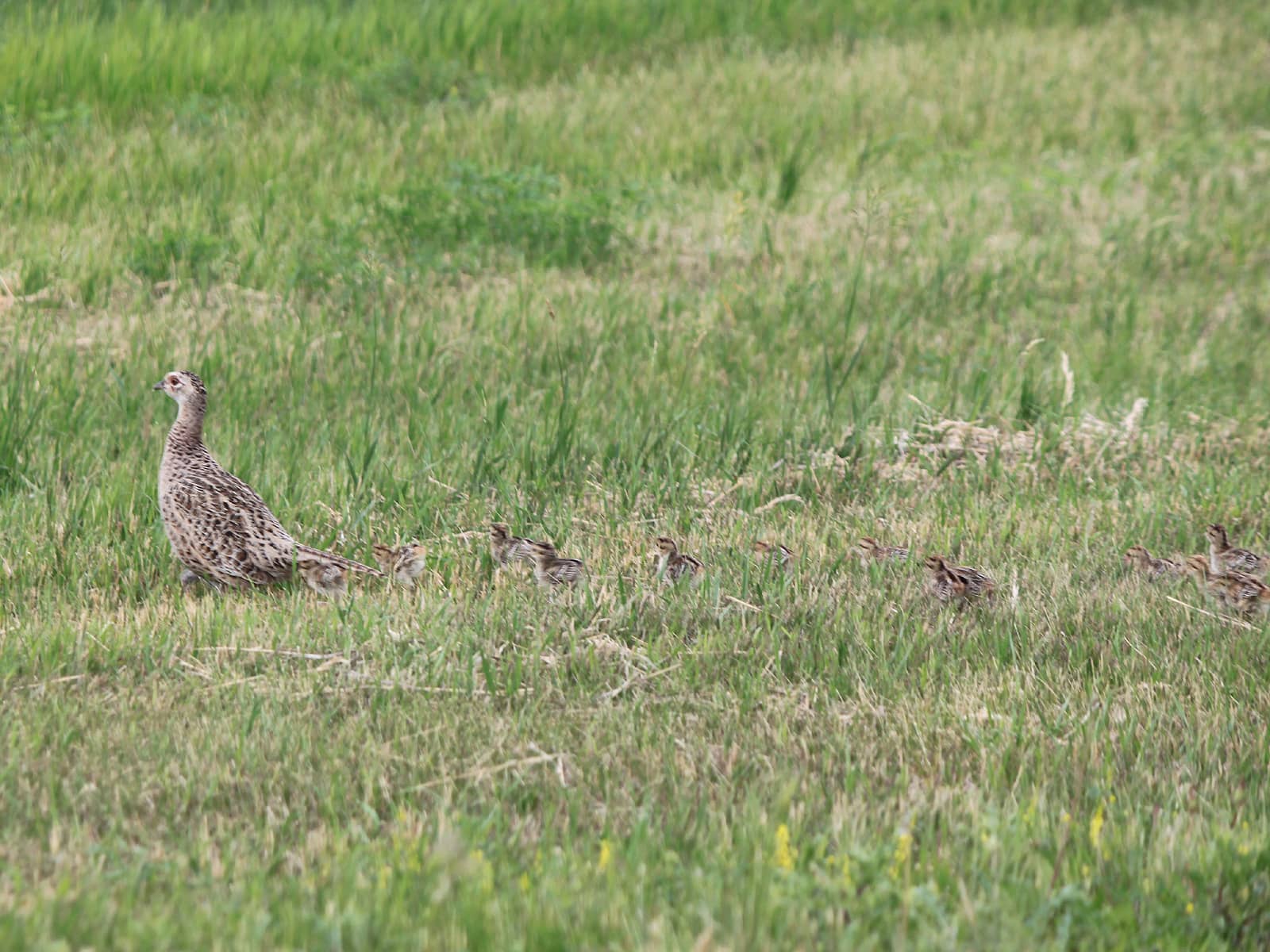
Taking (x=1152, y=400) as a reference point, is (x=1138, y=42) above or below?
above

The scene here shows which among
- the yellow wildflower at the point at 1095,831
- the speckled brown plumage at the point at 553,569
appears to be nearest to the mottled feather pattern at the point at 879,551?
the speckled brown plumage at the point at 553,569

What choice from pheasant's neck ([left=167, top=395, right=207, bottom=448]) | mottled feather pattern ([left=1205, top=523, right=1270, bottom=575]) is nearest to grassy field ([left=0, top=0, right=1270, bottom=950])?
pheasant's neck ([left=167, top=395, right=207, bottom=448])

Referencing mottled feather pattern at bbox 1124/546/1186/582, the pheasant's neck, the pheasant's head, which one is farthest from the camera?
the pheasant's head

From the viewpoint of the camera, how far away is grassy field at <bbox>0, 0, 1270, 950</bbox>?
3990mm

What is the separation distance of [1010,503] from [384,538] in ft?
10.3

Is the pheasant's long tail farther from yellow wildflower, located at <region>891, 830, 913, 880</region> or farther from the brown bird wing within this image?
yellow wildflower, located at <region>891, 830, 913, 880</region>

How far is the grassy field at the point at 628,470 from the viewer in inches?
157

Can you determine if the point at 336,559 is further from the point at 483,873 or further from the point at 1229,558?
the point at 1229,558

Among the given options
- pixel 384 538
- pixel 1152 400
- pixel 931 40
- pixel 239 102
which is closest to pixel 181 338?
pixel 384 538

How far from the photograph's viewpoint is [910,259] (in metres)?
11.9

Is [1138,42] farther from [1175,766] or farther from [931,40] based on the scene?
[1175,766]

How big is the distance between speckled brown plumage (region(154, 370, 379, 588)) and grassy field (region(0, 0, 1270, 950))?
15 cm

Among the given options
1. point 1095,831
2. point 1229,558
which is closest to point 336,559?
point 1095,831

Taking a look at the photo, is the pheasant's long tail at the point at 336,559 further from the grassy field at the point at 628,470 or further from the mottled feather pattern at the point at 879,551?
the mottled feather pattern at the point at 879,551
